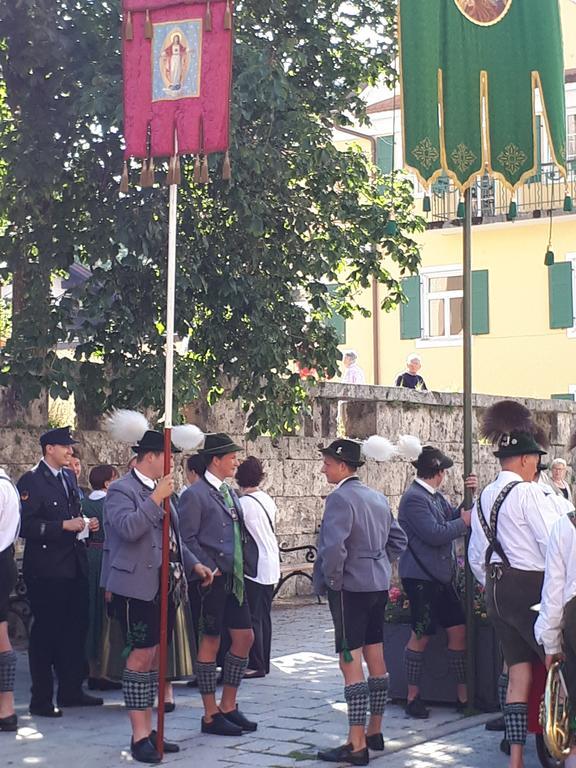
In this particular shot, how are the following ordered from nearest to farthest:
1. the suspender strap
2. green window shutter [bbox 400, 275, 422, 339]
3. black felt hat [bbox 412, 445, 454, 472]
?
1. the suspender strap
2. black felt hat [bbox 412, 445, 454, 472]
3. green window shutter [bbox 400, 275, 422, 339]

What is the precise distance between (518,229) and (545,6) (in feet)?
60.2

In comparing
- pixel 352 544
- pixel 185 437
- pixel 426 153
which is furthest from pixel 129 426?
pixel 426 153

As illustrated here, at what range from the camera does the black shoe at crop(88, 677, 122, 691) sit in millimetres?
9984

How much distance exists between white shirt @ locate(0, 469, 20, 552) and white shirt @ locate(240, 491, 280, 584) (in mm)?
2306

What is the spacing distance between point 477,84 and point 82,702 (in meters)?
5.04

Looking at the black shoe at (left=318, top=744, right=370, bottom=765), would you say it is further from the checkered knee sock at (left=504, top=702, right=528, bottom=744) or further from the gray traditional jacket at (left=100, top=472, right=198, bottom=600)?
the gray traditional jacket at (left=100, top=472, right=198, bottom=600)

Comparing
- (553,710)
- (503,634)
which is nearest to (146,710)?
(503,634)

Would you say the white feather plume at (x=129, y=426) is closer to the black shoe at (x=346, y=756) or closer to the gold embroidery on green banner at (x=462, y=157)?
the black shoe at (x=346, y=756)

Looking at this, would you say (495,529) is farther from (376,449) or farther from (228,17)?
(228,17)

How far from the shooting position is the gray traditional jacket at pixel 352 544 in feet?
25.5

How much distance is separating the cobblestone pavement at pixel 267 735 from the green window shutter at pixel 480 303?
18.1 m

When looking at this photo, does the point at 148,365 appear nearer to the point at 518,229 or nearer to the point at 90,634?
the point at 90,634

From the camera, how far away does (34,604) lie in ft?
30.0

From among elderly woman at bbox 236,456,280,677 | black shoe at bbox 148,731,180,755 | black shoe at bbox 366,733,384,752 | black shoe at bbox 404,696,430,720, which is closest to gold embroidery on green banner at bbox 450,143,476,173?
elderly woman at bbox 236,456,280,677
